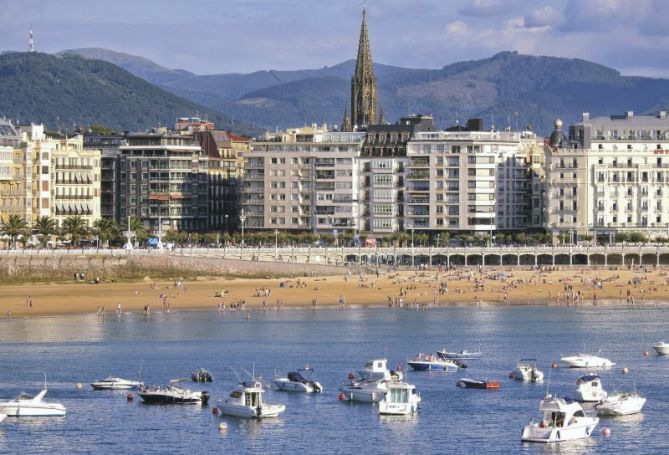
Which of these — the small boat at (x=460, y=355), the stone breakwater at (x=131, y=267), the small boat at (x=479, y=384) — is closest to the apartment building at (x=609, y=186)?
the stone breakwater at (x=131, y=267)

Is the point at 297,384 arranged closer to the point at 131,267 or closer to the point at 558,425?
the point at 558,425

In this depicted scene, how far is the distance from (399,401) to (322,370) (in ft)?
45.9

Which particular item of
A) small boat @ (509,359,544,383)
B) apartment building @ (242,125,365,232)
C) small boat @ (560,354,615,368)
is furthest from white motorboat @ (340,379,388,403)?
apartment building @ (242,125,365,232)

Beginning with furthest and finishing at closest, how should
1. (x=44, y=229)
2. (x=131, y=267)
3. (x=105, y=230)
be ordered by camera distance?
1. (x=105, y=230)
2. (x=44, y=229)
3. (x=131, y=267)

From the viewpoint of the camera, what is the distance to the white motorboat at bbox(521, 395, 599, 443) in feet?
237

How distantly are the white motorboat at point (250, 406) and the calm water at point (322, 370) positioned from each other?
0.64 meters

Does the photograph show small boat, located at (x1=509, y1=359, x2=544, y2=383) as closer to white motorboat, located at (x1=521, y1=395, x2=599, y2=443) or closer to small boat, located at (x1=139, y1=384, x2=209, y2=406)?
white motorboat, located at (x1=521, y1=395, x2=599, y2=443)

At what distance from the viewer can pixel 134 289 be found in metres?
142

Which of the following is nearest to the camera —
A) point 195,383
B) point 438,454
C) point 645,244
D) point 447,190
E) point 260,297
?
point 438,454

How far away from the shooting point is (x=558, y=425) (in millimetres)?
72562

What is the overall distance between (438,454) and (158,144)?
13185cm

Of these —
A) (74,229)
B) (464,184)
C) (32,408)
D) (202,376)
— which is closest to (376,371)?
(202,376)

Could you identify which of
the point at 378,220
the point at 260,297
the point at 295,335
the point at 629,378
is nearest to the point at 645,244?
the point at 378,220

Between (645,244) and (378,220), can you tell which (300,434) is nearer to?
(645,244)
